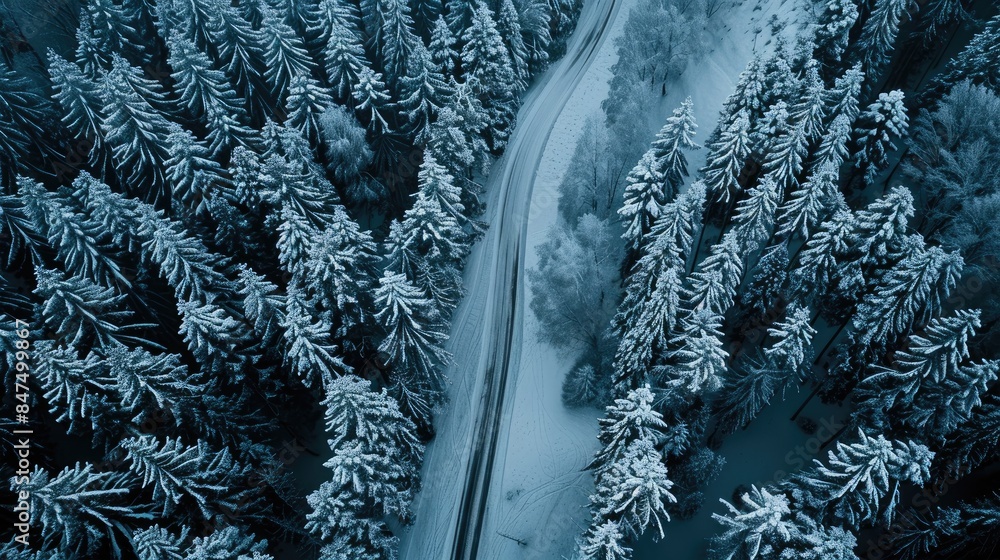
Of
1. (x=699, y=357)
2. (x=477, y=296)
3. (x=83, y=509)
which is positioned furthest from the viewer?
(x=477, y=296)

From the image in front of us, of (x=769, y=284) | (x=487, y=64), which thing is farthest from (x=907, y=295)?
(x=487, y=64)

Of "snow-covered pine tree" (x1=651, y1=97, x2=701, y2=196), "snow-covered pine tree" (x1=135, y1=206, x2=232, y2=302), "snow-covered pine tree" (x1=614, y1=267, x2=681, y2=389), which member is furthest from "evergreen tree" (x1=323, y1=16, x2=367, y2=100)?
"snow-covered pine tree" (x1=614, y1=267, x2=681, y2=389)

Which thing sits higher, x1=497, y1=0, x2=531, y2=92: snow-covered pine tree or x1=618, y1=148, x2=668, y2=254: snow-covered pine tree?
x1=497, y1=0, x2=531, y2=92: snow-covered pine tree

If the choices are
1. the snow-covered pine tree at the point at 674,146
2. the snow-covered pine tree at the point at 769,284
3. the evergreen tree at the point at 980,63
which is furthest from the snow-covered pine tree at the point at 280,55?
the evergreen tree at the point at 980,63

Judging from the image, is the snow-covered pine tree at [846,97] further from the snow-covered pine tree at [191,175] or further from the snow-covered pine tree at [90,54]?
the snow-covered pine tree at [90,54]

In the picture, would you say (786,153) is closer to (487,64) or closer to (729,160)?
(729,160)

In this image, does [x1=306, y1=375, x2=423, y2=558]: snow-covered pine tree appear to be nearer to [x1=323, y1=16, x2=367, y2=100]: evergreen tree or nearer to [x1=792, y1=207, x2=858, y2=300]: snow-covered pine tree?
[x1=792, y1=207, x2=858, y2=300]: snow-covered pine tree
